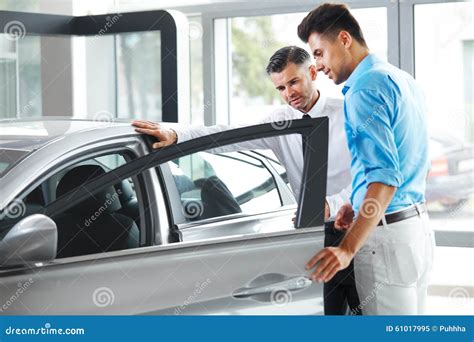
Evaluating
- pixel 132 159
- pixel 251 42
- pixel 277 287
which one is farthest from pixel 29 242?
pixel 251 42

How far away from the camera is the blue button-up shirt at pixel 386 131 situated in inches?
79.5

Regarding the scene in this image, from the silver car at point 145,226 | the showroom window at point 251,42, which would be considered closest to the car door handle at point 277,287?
the silver car at point 145,226

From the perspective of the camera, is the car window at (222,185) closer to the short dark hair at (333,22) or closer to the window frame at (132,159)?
the window frame at (132,159)

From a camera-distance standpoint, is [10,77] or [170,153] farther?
[10,77]

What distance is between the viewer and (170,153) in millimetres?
1992

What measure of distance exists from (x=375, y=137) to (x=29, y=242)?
0.89 metres

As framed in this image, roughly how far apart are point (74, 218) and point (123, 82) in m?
2.40

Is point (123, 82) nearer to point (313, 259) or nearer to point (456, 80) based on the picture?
point (456, 80)

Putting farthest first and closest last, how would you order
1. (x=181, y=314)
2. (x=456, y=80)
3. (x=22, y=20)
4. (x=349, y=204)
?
(x=456, y=80) < (x=22, y=20) < (x=349, y=204) < (x=181, y=314)

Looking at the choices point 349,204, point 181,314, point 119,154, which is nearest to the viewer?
point 181,314

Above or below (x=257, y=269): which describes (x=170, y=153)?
above

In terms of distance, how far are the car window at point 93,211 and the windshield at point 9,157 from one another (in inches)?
3.8

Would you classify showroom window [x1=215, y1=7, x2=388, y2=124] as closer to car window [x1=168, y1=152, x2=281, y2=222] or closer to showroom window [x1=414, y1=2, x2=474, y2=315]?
showroom window [x1=414, y1=2, x2=474, y2=315]

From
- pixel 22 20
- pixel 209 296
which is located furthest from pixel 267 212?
pixel 22 20
